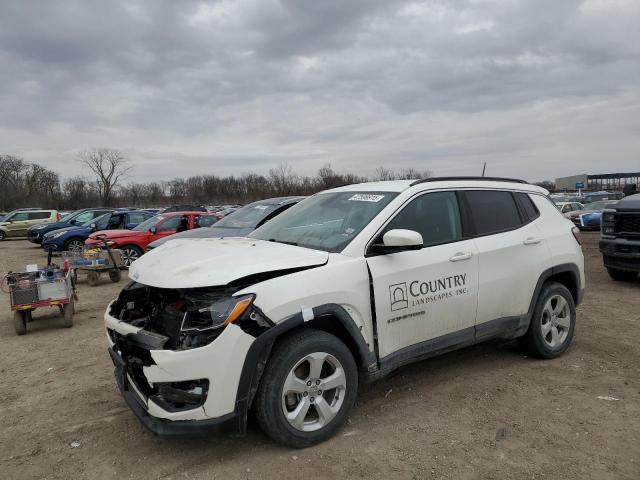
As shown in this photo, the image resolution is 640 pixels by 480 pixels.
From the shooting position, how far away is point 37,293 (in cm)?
677

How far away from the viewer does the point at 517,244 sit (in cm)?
456

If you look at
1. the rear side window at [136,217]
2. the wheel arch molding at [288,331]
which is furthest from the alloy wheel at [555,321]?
the rear side window at [136,217]

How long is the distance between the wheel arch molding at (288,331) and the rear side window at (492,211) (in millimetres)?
1634

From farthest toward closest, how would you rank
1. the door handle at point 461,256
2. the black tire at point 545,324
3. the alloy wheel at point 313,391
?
the black tire at point 545,324, the door handle at point 461,256, the alloy wheel at point 313,391

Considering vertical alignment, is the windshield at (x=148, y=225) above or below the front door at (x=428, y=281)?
above

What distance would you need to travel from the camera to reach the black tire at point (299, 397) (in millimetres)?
3102

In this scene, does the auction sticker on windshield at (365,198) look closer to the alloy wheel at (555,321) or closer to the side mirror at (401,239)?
the side mirror at (401,239)

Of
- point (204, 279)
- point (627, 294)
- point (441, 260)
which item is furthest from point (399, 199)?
point (627, 294)

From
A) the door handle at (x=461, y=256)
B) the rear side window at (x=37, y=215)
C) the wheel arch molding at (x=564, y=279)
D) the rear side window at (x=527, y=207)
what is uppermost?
the rear side window at (x=37, y=215)

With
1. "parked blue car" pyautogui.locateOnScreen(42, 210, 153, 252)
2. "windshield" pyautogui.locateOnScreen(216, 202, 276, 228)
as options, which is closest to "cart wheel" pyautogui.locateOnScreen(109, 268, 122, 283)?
"windshield" pyautogui.locateOnScreen(216, 202, 276, 228)

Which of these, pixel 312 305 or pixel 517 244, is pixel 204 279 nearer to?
pixel 312 305

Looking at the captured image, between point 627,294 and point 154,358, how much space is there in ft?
26.2

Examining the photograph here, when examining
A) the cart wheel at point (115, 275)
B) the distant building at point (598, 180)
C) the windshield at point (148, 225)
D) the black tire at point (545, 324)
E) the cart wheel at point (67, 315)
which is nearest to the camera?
the black tire at point (545, 324)

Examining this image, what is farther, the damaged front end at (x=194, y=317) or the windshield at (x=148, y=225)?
the windshield at (x=148, y=225)
